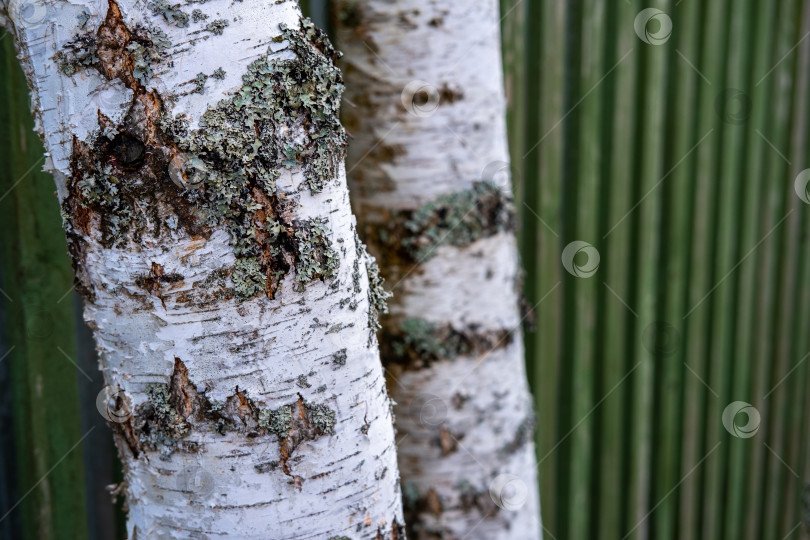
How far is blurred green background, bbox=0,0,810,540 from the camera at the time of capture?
142 cm

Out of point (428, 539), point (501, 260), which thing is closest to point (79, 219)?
point (501, 260)

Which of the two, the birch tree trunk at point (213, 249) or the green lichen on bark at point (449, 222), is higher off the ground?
the green lichen on bark at point (449, 222)

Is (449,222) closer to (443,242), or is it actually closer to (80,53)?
(443,242)

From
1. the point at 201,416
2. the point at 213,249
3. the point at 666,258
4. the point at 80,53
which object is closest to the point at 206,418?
the point at 201,416

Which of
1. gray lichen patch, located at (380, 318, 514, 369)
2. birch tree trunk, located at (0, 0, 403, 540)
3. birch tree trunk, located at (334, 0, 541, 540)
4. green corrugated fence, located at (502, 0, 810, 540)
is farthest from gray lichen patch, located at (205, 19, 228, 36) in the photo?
green corrugated fence, located at (502, 0, 810, 540)

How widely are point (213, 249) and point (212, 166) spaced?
3.4 inches

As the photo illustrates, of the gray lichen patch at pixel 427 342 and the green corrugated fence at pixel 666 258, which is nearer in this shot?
the gray lichen patch at pixel 427 342

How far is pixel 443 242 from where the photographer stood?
1.35m

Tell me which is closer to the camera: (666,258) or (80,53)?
(80,53)

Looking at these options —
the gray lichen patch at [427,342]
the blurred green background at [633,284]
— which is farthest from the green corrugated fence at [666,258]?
the gray lichen patch at [427,342]

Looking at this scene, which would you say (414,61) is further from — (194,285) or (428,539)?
(428,539)

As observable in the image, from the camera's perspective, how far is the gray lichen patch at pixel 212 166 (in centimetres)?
68

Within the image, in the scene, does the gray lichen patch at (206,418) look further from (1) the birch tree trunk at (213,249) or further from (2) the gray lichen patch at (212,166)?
(2) the gray lichen patch at (212,166)

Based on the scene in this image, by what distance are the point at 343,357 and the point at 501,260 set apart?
0.70 m
